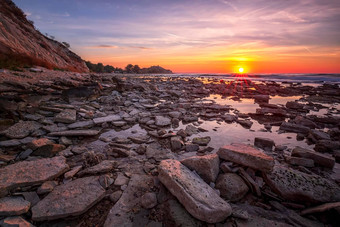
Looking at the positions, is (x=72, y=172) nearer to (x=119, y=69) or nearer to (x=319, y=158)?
(x=319, y=158)

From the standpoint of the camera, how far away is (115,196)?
2.13 metres

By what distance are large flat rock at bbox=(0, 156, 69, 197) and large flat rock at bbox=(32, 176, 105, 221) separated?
343mm

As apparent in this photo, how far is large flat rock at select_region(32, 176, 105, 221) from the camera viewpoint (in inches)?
68.9

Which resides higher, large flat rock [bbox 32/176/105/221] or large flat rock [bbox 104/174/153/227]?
large flat rock [bbox 32/176/105/221]

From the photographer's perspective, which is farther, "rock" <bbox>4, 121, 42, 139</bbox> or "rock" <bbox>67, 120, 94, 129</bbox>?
"rock" <bbox>67, 120, 94, 129</bbox>

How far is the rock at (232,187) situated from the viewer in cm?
216

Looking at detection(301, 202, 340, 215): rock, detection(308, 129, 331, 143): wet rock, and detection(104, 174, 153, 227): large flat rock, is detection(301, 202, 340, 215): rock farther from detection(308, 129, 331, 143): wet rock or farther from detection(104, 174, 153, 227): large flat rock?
detection(308, 129, 331, 143): wet rock

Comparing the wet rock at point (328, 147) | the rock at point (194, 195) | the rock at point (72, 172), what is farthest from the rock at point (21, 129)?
the wet rock at point (328, 147)

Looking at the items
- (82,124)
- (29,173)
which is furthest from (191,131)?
(29,173)

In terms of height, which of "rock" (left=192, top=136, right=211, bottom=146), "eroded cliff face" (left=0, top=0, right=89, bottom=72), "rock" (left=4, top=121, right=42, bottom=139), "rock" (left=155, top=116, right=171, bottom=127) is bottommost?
"rock" (left=192, top=136, right=211, bottom=146)

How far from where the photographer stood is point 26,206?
5.90 ft

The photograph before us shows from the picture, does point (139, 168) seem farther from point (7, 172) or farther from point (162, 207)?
point (7, 172)

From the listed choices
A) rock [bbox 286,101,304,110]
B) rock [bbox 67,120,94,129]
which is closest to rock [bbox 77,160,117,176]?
rock [bbox 67,120,94,129]

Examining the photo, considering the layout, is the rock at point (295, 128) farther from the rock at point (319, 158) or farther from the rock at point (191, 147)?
the rock at point (191, 147)
